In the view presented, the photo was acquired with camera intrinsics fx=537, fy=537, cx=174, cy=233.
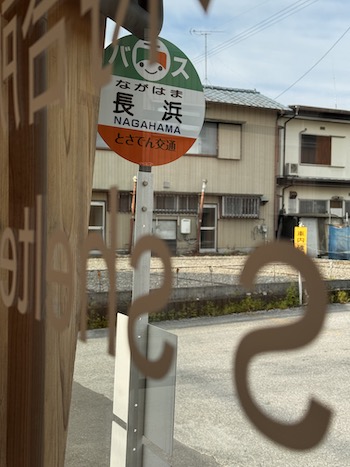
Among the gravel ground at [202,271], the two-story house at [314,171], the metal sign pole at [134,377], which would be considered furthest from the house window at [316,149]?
the metal sign pole at [134,377]

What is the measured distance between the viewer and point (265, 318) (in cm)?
66

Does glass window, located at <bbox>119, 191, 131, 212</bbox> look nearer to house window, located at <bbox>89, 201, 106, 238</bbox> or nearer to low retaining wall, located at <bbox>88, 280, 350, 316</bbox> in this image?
house window, located at <bbox>89, 201, 106, 238</bbox>

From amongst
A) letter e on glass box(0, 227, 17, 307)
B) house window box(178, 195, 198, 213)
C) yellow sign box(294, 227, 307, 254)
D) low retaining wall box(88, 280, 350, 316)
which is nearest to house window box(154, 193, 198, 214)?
house window box(178, 195, 198, 213)

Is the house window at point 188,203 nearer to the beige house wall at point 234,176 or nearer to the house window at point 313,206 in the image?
the beige house wall at point 234,176

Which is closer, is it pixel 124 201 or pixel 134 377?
pixel 124 201

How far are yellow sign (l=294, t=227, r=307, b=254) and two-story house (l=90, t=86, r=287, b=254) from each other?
3 centimetres

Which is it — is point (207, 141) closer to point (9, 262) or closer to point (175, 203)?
point (175, 203)

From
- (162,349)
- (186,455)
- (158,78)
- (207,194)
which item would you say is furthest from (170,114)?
(186,455)

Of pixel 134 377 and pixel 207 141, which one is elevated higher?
pixel 207 141

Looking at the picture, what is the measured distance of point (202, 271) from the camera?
0.85 meters

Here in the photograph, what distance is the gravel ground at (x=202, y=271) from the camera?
60 centimetres

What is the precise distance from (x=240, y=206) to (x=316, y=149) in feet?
0.49

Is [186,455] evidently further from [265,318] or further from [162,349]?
[265,318]

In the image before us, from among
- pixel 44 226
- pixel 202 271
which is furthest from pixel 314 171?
pixel 44 226
